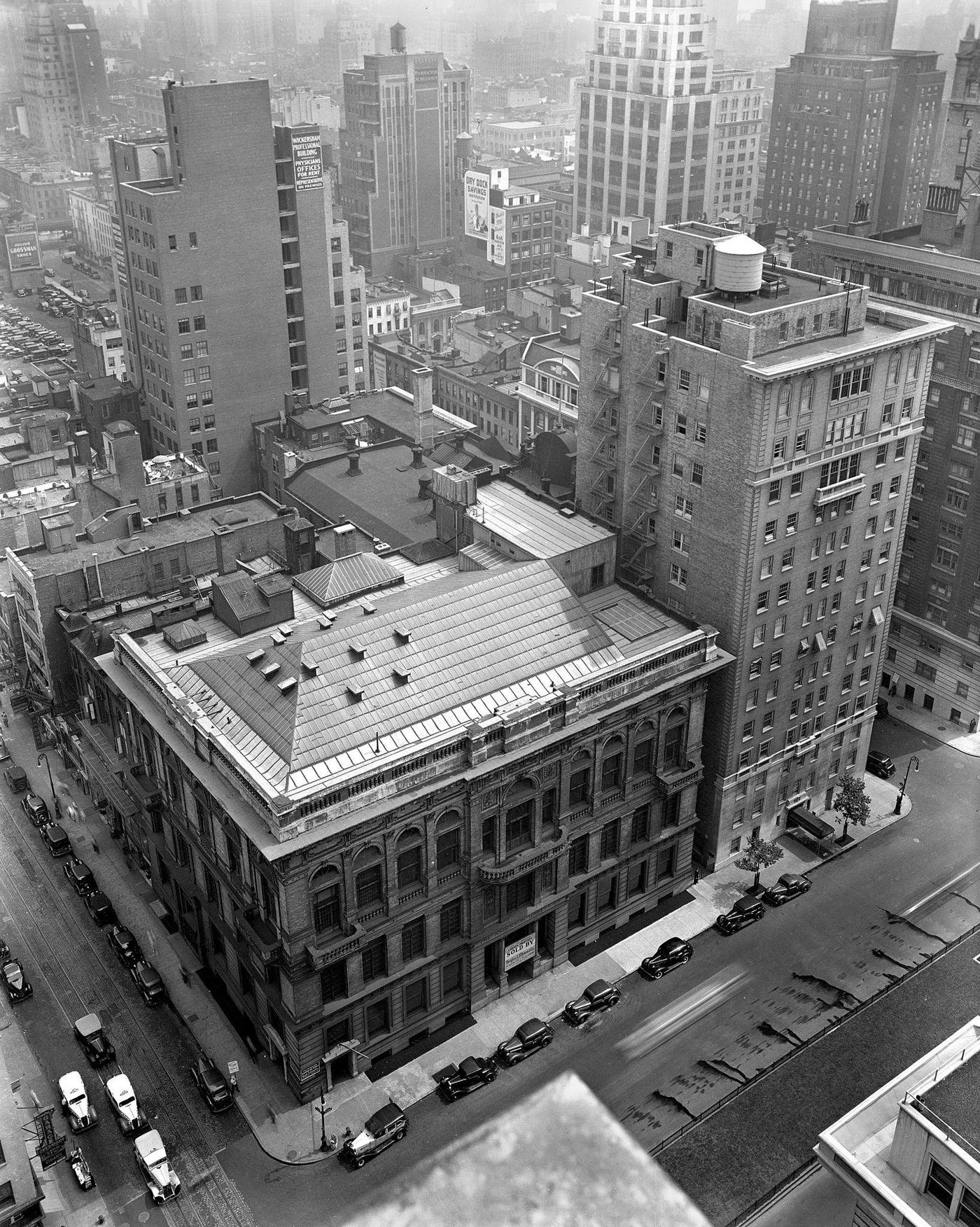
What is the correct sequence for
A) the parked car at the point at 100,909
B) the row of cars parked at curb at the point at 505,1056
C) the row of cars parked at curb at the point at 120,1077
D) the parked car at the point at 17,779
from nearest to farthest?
→ the row of cars parked at curb at the point at 120,1077, the row of cars parked at curb at the point at 505,1056, the parked car at the point at 100,909, the parked car at the point at 17,779

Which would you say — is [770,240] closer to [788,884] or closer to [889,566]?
[889,566]

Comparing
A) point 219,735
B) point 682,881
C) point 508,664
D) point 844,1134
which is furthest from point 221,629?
point 844,1134

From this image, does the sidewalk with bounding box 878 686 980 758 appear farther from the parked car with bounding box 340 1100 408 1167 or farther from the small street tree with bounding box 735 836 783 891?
the parked car with bounding box 340 1100 408 1167

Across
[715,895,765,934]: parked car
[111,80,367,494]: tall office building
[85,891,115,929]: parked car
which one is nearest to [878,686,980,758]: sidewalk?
[715,895,765,934]: parked car

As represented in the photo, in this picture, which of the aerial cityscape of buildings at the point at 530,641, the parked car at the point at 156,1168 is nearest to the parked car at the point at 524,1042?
the aerial cityscape of buildings at the point at 530,641

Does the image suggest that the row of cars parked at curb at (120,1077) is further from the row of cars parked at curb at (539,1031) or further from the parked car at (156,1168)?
the row of cars parked at curb at (539,1031)

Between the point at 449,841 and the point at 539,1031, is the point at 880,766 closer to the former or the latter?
the point at 539,1031
